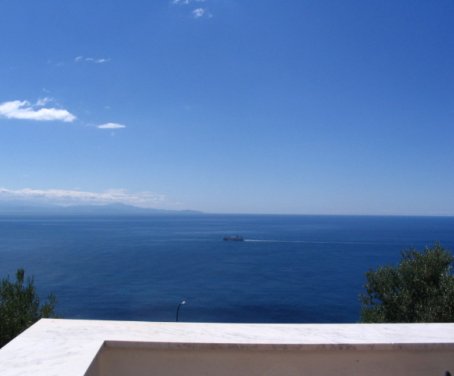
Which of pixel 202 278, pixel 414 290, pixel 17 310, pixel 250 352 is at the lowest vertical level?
pixel 202 278

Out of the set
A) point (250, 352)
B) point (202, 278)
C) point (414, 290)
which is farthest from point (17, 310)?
point (202, 278)

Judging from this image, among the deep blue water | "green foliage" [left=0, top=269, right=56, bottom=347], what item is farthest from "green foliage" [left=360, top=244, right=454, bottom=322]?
the deep blue water

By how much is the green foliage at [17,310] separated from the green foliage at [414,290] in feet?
26.5

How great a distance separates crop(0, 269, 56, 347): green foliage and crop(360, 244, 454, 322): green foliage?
8087mm

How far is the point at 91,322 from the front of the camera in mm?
2348

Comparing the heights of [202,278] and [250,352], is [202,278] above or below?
below

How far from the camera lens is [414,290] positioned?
9.20 metres

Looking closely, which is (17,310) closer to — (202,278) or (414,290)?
(414,290)

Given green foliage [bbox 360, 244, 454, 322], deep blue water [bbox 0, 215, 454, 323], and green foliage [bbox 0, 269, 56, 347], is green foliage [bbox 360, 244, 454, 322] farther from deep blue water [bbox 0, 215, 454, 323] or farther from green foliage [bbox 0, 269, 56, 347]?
deep blue water [bbox 0, 215, 454, 323]

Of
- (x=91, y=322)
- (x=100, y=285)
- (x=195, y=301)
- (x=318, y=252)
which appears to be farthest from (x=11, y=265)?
(x=91, y=322)

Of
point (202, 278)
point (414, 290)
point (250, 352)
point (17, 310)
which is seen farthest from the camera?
point (202, 278)

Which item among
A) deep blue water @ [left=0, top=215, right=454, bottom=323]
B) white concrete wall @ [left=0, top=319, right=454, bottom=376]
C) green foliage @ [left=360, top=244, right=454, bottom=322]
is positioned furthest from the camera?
deep blue water @ [left=0, top=215, right=454, bottom=323]

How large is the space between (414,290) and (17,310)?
9144 mm

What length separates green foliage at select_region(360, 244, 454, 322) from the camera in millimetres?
7793
